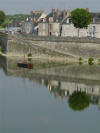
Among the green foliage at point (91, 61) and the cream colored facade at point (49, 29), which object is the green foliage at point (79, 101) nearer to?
the green foliage at point (91, 61)

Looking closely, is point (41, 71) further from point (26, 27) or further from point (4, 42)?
point (26, 27)

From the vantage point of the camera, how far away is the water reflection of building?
53.9 m

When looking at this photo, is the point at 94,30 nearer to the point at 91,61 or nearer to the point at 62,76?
the point at 91,61

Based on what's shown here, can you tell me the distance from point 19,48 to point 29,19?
33.5 metres

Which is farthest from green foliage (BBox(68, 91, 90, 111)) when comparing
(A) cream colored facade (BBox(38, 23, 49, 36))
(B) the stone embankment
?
(A) cream colored facade (BBox(38, 23, 49, 36))

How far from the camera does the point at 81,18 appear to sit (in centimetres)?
8862

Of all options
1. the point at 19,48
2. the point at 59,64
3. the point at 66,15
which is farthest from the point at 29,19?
the point at 59,64

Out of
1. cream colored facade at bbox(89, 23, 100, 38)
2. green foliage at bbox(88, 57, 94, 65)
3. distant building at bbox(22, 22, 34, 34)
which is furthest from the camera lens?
distant building at bbox(22, 22, 34, 34)

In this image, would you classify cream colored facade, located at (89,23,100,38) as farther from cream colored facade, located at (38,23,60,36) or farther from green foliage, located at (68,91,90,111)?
green foliage, located at (68,91,90,111)

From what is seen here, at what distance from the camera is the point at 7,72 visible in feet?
236

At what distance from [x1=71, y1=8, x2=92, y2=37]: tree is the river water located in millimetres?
14809

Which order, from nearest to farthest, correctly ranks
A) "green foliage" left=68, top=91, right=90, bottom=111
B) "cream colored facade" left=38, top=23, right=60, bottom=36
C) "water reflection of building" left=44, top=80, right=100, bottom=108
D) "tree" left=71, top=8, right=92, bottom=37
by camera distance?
1. "green foliage" left=68, top=91, right=90, bottom=111
2. "water reflection of building" left=44, top=80, right=100, bottom=108
3. "tree" left=71, top=8, right=92, bottom=37
4. "cream colored facade" left=38, top=23, right=60, bottom=36

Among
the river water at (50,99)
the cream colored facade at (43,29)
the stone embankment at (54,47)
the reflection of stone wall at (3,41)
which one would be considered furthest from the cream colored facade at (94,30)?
the river water at (50,99)

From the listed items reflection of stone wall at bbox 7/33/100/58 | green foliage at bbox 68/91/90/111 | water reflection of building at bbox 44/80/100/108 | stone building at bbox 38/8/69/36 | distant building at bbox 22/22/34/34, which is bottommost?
water reflection of building at bbox 44/80/100/108
